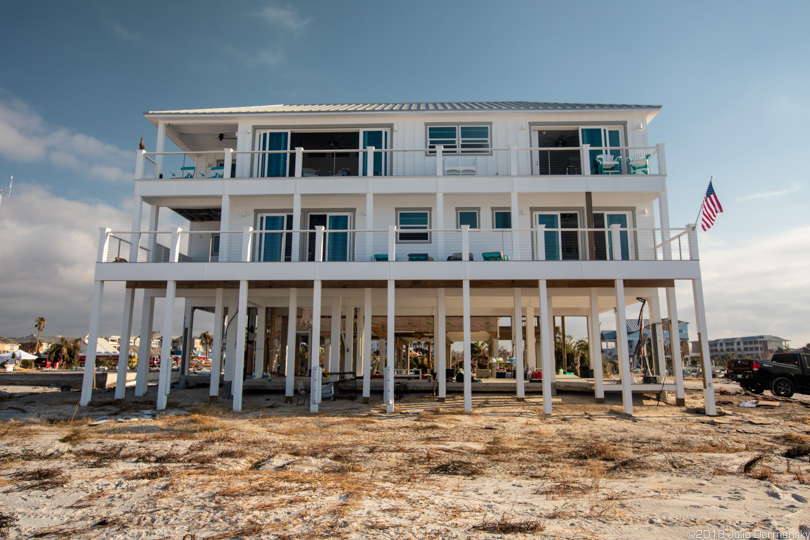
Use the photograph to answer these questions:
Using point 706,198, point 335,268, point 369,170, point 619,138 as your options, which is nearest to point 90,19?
point 369,170

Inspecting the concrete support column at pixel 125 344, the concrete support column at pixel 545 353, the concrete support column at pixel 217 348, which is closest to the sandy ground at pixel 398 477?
the concrete support column at pixel 545 353

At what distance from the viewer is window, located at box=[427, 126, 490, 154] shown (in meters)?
18.4

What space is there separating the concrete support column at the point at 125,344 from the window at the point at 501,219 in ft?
38.6

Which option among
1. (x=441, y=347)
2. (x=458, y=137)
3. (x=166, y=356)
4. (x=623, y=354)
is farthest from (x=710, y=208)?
(x=166, y=356)

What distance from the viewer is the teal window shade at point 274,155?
18.4 metres

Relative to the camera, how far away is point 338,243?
58.5ft

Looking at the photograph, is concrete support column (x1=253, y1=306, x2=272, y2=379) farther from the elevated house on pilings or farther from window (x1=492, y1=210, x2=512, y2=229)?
window (x1=492, y1=210, x2=512, y2=229)

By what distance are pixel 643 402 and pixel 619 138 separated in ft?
29.6

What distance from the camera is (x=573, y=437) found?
391 inches

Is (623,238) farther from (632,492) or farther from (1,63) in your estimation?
(1,63)

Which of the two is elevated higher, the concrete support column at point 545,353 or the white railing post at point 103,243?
the white railing post at point 103,243

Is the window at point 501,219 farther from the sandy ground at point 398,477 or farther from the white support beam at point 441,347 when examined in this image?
the sandy ground at point 398,477

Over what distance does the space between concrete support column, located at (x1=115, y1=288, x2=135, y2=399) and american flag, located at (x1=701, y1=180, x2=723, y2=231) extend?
18.6 m

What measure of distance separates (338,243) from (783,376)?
1663 centimetres
